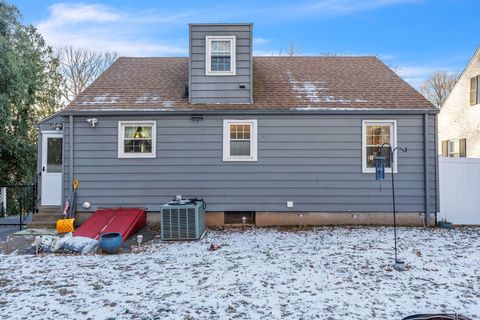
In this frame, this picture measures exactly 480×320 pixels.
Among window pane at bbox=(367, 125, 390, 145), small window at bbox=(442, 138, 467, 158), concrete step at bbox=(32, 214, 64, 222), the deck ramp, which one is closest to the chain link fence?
concrete step at bbox=(32, 214, 64, 222)

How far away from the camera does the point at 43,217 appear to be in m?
7.91

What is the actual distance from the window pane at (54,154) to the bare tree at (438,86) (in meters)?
28.5

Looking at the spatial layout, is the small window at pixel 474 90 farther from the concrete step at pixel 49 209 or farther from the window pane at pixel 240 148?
the concrete step at pixel 49 209

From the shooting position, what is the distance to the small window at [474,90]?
42.2 ft

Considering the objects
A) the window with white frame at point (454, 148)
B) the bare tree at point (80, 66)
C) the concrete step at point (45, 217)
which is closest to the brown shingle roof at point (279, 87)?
the concrete step at point (45, 217)

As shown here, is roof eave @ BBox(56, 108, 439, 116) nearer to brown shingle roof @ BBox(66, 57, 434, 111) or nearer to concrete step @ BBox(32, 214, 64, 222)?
brown shingle roof @ BBox(66, 57, 434, 111)

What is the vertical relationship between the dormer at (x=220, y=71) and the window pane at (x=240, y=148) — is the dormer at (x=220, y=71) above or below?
above

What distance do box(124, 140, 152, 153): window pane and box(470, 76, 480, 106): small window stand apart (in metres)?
13.1

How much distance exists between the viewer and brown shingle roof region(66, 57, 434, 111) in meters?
8.09

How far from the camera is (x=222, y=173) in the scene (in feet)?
26.3

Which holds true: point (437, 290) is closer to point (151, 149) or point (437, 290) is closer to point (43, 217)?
point (151, 149)

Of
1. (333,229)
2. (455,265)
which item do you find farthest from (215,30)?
(455,265)

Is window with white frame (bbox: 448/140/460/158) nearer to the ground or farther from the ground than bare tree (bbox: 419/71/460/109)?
nearer to the ground

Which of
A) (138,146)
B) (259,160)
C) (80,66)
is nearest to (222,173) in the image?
(259,160)
